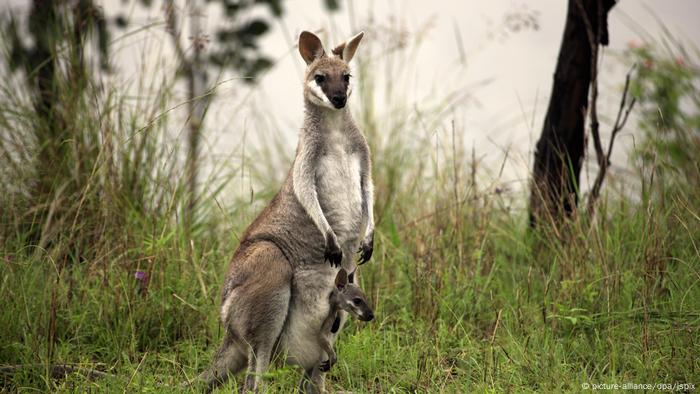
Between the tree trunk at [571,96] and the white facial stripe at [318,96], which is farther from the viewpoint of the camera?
the tree trunk at [571,96]

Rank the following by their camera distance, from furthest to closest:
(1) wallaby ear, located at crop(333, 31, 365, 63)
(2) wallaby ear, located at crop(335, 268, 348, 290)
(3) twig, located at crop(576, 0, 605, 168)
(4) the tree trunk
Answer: (4) the tree trunk < (3) twig, located at crop(576, 0, 605, 168) < (1) wallaby ear, located at crop(333, 31, 365, 63) < (2) wallaby ear, located at crop(335, 268, 348, 290)

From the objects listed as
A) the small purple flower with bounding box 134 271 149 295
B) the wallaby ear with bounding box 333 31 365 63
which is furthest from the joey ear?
the small purple flower with bounding box 134 271 149 295

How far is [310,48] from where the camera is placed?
574 cm

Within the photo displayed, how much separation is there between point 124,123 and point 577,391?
15.5ft

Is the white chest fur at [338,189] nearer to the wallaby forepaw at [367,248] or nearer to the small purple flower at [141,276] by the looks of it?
the wallaby forepaw at [367,248]

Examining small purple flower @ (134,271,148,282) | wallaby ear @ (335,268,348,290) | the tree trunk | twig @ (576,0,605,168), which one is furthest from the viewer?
the tree trunk

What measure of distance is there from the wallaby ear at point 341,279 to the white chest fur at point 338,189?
1.32 feet

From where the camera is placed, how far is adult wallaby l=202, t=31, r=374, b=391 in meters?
5.19

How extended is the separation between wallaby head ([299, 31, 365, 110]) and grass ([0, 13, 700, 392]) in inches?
47.9

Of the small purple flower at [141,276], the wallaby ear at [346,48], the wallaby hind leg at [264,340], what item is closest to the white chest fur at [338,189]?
the wallaby ear at [346,48]

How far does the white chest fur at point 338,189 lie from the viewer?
562 centimetres

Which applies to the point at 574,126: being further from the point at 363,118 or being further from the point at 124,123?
the point at 124,123

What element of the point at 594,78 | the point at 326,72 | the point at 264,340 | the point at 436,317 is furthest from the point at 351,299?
the point at 594,78

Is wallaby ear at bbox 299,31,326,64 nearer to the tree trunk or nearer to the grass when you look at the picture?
the grass
